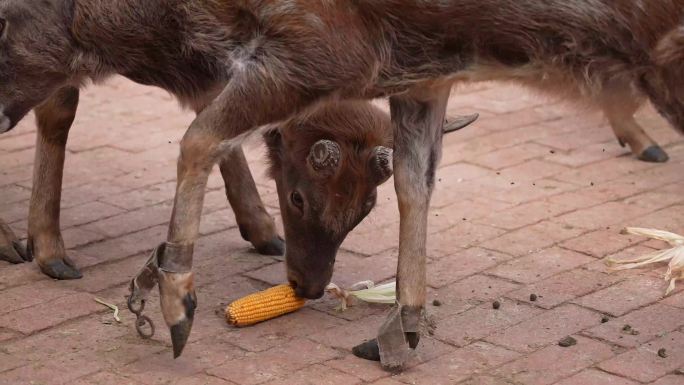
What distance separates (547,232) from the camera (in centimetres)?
651

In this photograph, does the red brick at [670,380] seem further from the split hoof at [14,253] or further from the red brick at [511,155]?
the split hoof at [14,253]

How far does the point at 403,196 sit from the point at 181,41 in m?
1.05

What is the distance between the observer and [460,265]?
240 inches

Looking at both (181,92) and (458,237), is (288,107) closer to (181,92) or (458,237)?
(181,92)

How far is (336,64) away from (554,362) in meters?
1.37

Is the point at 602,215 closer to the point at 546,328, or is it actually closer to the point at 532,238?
the point at 532,238

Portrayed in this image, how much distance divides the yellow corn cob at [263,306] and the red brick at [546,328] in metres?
0.84

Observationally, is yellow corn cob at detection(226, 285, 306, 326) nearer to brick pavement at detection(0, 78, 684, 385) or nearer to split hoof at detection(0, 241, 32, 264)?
brick pavement at detection(0, 78, 684, 385)

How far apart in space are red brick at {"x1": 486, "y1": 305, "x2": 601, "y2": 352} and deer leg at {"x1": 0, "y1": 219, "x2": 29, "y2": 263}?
89.6 inches

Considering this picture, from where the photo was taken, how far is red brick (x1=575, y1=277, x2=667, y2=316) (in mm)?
5562

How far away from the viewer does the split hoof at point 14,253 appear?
242 inches

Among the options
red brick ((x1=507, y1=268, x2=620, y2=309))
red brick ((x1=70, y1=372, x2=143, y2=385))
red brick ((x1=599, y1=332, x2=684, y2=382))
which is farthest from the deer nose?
red brick ((x1=599, y1=332, x2=684, y2=382))

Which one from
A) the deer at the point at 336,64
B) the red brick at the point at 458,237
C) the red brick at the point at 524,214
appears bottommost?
the red brick at the point at 458,237

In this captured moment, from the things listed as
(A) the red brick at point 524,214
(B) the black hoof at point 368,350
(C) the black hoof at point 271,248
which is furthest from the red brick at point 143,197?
(B) the black hoof at point 368,350
